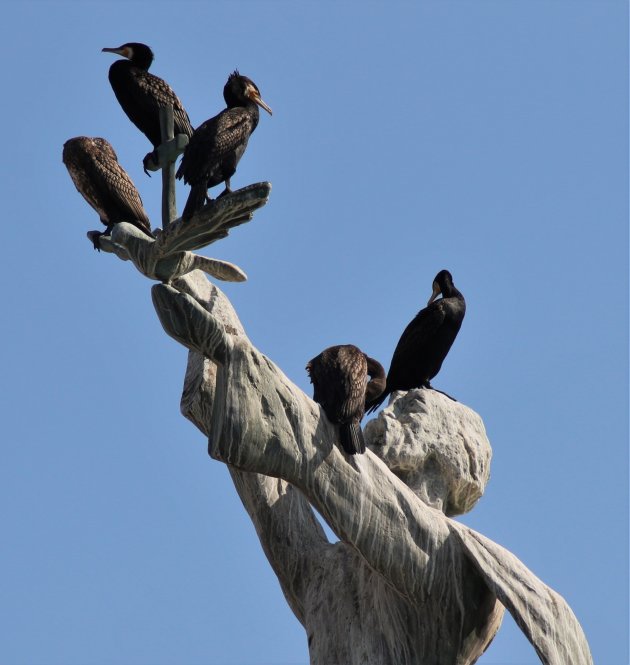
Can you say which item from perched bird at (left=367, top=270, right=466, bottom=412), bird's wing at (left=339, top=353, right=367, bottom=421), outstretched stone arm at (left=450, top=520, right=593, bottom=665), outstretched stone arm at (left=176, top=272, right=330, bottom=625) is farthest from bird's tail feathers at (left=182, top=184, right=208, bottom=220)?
perched bird at (left=367, top=270, right=466, bottom=412)

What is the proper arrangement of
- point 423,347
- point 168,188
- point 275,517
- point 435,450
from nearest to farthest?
1. point 168,188
2. point 275,517
3. point 435,450
4. point 423,347

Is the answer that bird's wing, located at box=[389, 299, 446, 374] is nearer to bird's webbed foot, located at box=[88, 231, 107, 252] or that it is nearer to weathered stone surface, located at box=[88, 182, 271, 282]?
weathered stone surface, located at box=[88, 182, 271, 282]

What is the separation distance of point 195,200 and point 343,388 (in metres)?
1.44

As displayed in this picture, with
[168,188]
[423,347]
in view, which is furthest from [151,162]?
[423,347]

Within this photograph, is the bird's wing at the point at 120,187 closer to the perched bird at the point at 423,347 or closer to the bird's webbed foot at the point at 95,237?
the bird's webbed foot at the point at 95,237

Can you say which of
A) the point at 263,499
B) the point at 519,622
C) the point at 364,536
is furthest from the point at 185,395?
the point at 519,622

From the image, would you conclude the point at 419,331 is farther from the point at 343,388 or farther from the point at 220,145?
the point at 220,145

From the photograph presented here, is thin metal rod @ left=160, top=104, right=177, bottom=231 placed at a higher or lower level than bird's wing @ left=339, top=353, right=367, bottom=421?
higher

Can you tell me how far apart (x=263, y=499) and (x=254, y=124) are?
2.28 meters

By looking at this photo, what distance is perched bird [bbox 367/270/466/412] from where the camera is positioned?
13.1 m

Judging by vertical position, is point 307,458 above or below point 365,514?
above

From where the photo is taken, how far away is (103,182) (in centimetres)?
1138

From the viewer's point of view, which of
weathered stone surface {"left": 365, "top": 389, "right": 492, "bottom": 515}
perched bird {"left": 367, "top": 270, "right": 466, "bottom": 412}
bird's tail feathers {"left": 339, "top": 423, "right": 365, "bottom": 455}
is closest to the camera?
bird's tail feathers {"left": 339, "top": 423, "right": 365, "bottom": 455}

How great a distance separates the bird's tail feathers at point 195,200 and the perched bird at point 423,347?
2731 millimetres
